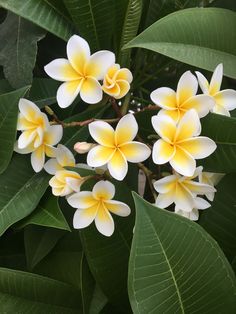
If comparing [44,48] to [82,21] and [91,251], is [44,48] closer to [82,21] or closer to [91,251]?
[82,21]

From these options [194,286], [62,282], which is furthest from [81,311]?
[194,286]

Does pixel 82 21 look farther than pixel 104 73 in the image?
Yes

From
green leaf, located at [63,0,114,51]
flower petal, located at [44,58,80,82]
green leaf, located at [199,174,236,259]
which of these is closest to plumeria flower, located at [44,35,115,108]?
flower petal, located at [44,58,80,82]

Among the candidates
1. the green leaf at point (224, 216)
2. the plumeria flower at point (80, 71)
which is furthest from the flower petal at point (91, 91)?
the green leaf at point (224, 216)

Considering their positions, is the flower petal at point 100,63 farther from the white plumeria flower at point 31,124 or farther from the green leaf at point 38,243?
the green leaf at point 38,243

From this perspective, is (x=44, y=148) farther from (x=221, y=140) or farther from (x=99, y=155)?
(x=221, y=140)

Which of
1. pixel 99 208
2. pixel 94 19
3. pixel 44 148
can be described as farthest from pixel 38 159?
pixel 94 19

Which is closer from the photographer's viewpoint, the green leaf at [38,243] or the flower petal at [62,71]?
the flower petal at [62,71]
